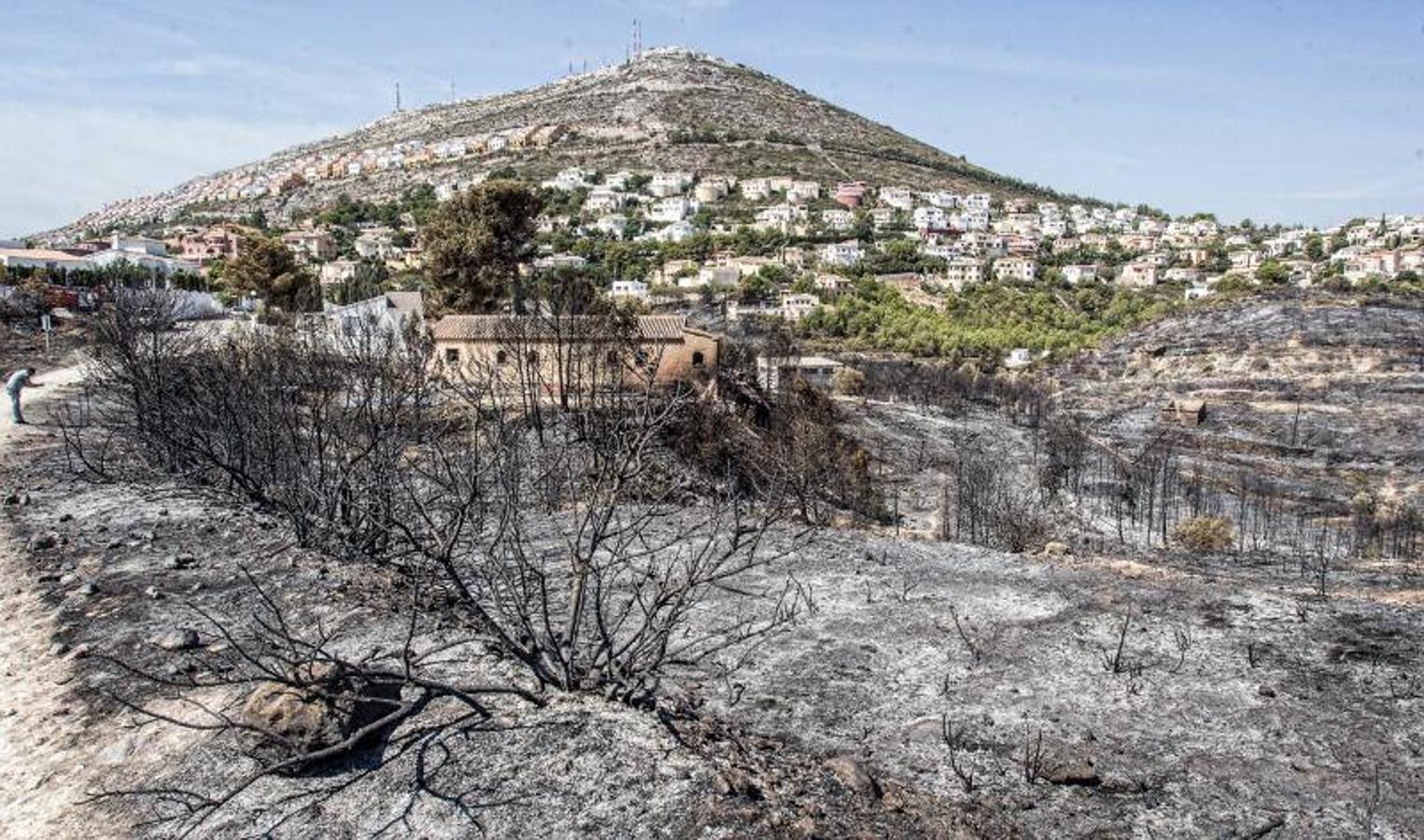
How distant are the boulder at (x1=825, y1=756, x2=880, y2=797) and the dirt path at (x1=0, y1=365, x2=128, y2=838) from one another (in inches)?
164

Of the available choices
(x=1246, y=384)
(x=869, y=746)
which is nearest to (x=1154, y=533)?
(x=869, y=746)

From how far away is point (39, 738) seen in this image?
6281 millimetres

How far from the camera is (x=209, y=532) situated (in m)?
10.9

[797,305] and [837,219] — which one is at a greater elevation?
[837,219]

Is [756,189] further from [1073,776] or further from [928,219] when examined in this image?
[1073,776]

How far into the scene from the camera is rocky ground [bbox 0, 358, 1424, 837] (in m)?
5.49

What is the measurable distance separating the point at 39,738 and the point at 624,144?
407 feet

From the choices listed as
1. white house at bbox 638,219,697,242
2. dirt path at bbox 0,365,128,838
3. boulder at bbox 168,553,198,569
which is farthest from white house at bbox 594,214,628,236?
dirt path at bbox 0,365,128,838

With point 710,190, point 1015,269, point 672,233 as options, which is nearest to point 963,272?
point 1015,269

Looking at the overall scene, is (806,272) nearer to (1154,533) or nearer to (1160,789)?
(1154,533)

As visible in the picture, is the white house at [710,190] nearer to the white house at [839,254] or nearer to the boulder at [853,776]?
the white house at [839,254]

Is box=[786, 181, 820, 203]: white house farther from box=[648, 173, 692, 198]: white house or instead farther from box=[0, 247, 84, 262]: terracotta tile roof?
box=[0, 247, 84, 262]: terracotta tile roof

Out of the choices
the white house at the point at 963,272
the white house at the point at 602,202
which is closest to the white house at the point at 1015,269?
the white house at the point at 963,272

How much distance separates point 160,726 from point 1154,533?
75.3ft
